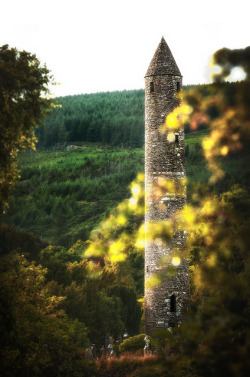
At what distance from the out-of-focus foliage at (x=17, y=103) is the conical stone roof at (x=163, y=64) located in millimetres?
10867

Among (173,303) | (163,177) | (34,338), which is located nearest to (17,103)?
(34,338)

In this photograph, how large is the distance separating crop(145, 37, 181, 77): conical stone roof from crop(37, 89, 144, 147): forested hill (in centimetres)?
12344

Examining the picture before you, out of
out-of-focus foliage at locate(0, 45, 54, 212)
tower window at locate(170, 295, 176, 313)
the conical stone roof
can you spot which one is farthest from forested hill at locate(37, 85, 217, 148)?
out-of-focus foliage at locate(0, 45, 54, 212)

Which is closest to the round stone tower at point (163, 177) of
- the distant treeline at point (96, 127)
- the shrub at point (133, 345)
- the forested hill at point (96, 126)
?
the shrub at point (133, 345)

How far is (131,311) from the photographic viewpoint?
126 feet

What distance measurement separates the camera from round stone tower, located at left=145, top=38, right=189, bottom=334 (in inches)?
928

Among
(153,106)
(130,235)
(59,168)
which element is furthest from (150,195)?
(59,168)

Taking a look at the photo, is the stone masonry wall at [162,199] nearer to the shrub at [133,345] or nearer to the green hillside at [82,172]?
the shrub at [133,345]

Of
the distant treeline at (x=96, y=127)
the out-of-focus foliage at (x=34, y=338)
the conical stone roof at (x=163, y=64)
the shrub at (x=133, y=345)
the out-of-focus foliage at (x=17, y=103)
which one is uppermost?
the distant treeline at (x=96, y=127)

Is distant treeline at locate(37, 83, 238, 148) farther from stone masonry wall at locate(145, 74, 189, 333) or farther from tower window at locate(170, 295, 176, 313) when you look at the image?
tower window at locate(170, 295, 176, 313)

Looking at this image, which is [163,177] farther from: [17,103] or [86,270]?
[86,270]

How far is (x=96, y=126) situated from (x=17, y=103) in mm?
147207

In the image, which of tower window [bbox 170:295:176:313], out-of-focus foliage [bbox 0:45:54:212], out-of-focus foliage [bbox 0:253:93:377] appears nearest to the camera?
out-of-focus foliage [bbox 0:45:54:212]

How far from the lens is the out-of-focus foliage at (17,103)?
1398 cm
